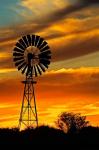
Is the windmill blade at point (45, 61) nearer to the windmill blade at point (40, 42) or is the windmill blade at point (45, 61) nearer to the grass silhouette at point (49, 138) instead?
the windmill blade at point (40, 42)

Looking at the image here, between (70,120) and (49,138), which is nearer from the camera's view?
(49,138)

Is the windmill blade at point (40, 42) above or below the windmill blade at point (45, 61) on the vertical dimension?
above

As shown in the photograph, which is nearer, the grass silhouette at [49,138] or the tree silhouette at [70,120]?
the grass silhouette at [49,138]

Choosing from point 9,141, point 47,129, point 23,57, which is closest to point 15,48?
point 23,57

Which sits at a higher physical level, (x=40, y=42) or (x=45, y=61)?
(x=40, y=42)

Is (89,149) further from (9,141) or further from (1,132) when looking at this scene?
(1,132)

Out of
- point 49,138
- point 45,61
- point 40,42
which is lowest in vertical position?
point 49,138

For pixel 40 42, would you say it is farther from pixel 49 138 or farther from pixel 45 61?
pixel 49 138

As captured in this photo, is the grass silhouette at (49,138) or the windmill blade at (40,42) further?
the windmill blade at (40,42)

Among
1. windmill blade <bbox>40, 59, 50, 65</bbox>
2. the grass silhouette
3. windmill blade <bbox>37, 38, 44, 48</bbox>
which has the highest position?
windmill blade <bbox>37, 38, 44, 48</bbox>

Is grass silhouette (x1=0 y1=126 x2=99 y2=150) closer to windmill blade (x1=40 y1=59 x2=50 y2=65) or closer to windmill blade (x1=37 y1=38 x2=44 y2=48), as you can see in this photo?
windmill blade (x1=40 y1=59 x2=50 y2=65)

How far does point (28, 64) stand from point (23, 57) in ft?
4.40

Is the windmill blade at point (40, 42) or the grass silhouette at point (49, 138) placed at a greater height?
the windmill blade at point (40, 42)

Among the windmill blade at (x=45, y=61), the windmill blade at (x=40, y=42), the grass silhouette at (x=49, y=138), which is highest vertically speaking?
the windmill blade at (x=40, y=42)
